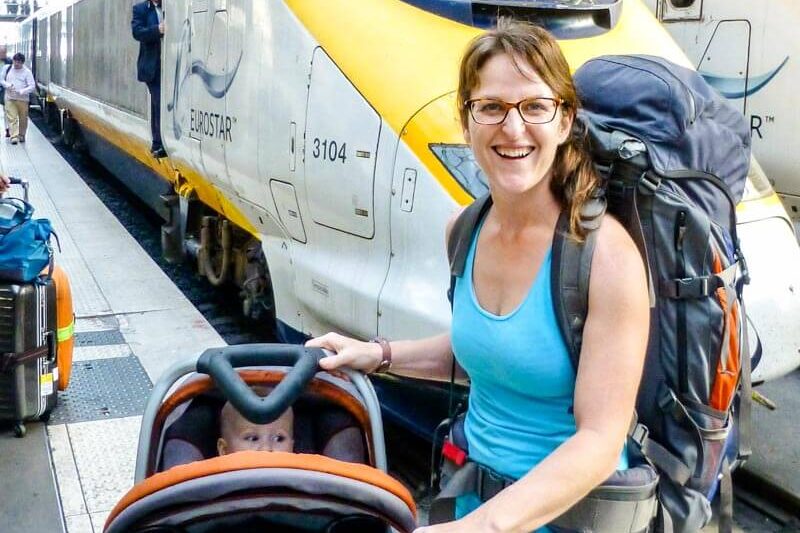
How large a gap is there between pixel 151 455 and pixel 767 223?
283cm

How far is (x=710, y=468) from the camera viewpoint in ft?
5.75

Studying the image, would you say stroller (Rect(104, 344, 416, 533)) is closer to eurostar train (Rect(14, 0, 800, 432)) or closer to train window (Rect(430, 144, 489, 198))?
eurostar train (Rect(14, 0, 800, 432))

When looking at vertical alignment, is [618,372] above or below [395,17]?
below

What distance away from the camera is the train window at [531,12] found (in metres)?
4.38

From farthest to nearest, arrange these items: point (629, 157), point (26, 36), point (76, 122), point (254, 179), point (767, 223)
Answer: point (26, 36)
point (76, 122)
point (254, 179)
point (767, 223)
point (629, 157)

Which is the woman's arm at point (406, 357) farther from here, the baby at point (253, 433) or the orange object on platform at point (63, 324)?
the orange object on platform at point (63, 324)

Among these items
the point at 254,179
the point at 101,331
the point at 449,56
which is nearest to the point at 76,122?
the point at 101,331

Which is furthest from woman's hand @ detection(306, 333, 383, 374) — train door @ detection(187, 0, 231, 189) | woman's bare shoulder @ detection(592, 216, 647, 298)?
train door @ detection(187, 0, 231, 189)

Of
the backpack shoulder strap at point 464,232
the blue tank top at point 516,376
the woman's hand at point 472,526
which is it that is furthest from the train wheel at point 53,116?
the woman's hand at point 472,526

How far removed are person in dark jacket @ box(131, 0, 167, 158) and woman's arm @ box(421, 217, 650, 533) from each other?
20.2 ft

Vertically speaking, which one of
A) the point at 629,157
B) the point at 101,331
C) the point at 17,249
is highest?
the point at 629,157

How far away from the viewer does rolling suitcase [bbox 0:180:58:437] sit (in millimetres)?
4473

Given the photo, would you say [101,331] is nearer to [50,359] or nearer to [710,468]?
[50,359]

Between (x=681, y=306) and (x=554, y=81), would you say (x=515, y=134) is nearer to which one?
(x=554, y=81)
